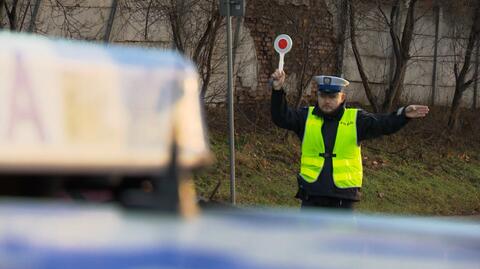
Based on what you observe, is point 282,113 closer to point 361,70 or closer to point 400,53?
point 361,70

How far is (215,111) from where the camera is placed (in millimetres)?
13547

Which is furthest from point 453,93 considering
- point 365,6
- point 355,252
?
point 355,252

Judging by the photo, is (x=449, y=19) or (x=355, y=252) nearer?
(x=355, y=252)

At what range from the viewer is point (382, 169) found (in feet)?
45.2

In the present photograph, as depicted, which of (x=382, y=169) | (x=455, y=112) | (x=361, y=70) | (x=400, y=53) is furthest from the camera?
(x=455, y=112)

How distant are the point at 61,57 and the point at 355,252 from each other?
2.82 ft

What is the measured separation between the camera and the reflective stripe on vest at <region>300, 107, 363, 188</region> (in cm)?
533

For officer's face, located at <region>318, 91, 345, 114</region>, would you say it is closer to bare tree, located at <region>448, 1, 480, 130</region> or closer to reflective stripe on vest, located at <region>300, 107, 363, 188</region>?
reflective stripe on vest, located at <region>300, 107, 363, 188</region>

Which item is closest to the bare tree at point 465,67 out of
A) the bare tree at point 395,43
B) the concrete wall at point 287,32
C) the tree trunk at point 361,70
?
the concrete wall at point 287,32

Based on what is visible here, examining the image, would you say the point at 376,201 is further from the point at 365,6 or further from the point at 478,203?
the point at 365,6

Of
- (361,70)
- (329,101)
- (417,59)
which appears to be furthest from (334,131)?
(417,59)

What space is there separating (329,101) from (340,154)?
0.41m

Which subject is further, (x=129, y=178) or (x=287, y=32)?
(x=287, y=32)

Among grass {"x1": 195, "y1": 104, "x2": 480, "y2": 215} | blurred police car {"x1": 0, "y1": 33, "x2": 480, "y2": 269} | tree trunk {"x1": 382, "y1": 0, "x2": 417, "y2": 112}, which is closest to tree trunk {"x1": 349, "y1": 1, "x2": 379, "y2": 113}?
tree trunk {"x1": 382, "y1": 0, "x2": 417, "y2": 112}
